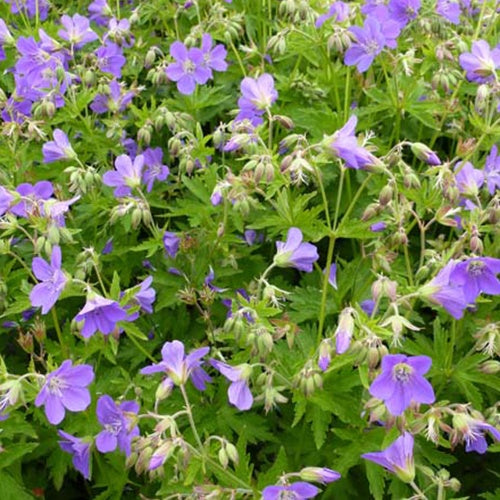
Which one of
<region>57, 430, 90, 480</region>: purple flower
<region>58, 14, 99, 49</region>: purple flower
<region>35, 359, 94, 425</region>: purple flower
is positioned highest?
<region>58, 14, 99, 49</region>: purple flower

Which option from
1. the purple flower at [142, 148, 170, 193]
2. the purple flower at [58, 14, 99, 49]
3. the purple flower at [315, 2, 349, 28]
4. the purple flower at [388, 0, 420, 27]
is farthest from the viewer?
the purple flower at [58, 14, 99, 49]

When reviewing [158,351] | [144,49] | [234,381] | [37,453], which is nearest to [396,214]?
[234,381]

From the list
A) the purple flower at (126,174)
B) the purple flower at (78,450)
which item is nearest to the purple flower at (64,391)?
the purple flower at (78,450)

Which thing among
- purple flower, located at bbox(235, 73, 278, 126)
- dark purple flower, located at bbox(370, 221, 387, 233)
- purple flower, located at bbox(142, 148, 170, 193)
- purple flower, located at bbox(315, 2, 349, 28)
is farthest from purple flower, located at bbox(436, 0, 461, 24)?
purple flower, located at bbox(142, 148, 170, 193)

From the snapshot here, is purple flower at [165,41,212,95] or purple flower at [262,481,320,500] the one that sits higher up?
purple flower at [165,41,212,95]

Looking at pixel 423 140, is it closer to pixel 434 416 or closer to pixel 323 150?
pixel 323 150

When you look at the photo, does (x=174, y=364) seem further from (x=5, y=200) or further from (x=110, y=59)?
(x=110, y=59)

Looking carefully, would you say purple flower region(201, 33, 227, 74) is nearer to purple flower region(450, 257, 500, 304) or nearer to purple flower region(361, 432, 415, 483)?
purple flower region(450, 257, 500, 304)
